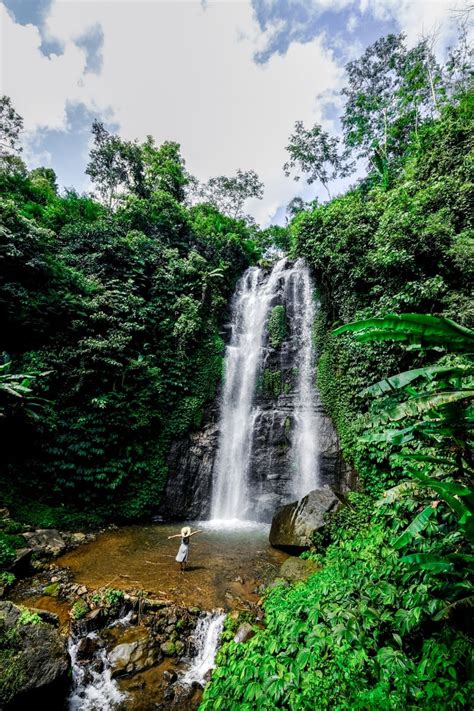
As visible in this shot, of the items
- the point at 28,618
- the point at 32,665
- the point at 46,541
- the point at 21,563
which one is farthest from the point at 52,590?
the point at 32,665

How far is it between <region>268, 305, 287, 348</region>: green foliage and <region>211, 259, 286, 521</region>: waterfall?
1.85 ft

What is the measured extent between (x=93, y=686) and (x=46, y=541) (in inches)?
154

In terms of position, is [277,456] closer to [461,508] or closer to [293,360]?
[293,360]

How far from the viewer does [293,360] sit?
12211 millimetres

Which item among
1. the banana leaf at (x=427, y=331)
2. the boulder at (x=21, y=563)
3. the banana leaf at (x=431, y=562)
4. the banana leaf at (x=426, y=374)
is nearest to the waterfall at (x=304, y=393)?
the banana leaf at (x=426, y=374)

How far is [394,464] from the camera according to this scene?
6.64 m

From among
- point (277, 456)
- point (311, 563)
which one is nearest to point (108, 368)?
point (277, 456)

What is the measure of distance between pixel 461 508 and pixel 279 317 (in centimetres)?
1179

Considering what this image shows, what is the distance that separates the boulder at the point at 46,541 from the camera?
6.32 metres

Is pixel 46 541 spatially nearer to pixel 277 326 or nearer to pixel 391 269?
pixel 277 326

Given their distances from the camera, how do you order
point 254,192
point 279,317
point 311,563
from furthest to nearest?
point 254,192, point 279,317, point 311,563

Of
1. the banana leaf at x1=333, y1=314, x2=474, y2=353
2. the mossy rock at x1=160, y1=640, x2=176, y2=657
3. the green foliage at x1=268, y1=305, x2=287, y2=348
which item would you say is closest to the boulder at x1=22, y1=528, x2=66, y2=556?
the mossy rock at x1=160, y1=640, x2=176, y2=657

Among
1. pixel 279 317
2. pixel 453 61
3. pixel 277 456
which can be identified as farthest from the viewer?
pixel 453 61

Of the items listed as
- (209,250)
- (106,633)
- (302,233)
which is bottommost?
(106,633)
